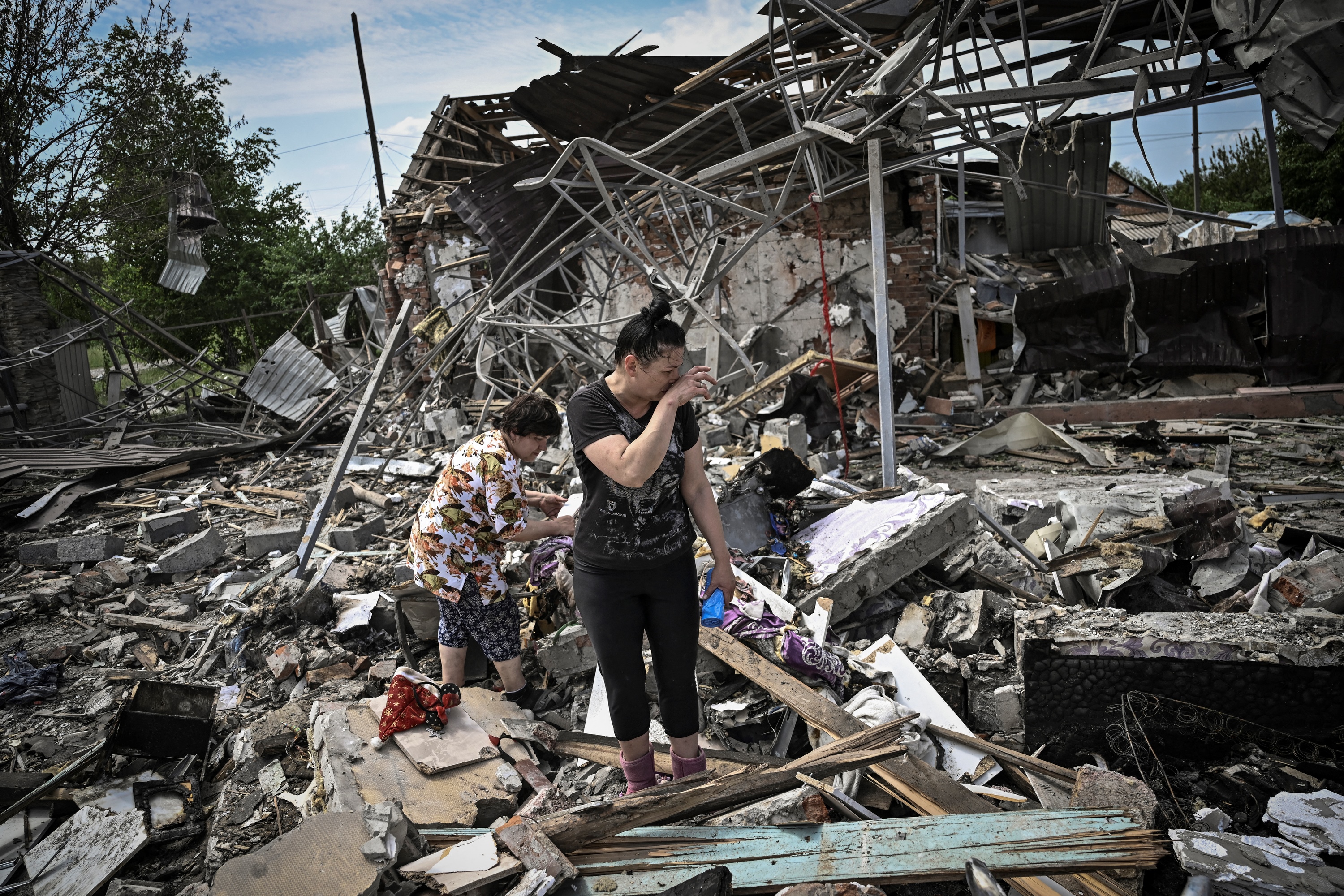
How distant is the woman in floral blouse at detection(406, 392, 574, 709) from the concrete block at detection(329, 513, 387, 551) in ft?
10.00

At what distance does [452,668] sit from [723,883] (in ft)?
6.50

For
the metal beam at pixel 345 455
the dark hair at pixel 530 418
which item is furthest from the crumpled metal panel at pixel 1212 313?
the dark hair at pixel 530 418

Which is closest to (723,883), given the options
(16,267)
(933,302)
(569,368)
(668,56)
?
(668,56)

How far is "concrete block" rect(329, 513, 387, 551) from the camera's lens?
6250mm

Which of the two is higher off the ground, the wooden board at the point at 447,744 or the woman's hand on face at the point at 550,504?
the woman's hand on face at the point at 550,504

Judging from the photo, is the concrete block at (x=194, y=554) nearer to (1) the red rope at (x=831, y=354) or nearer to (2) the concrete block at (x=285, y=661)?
(2) the concrete block at (x=285, y=661)

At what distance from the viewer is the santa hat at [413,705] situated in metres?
3.20

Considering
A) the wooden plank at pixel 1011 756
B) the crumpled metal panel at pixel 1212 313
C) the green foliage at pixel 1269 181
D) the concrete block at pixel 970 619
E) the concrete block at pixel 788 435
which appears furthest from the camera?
the green foliage at pixel 1269 181

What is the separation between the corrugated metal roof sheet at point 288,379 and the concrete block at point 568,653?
10641mm

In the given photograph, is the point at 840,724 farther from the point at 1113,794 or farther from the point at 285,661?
the point at 285,661

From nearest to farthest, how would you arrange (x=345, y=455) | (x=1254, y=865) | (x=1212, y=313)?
(x=1254, y=865) < (x=345, y=455) < (x=1212, y=313)

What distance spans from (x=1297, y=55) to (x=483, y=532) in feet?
14.8

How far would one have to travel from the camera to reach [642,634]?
246 cm

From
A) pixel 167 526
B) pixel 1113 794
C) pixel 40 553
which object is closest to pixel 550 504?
pixel 1113 794
